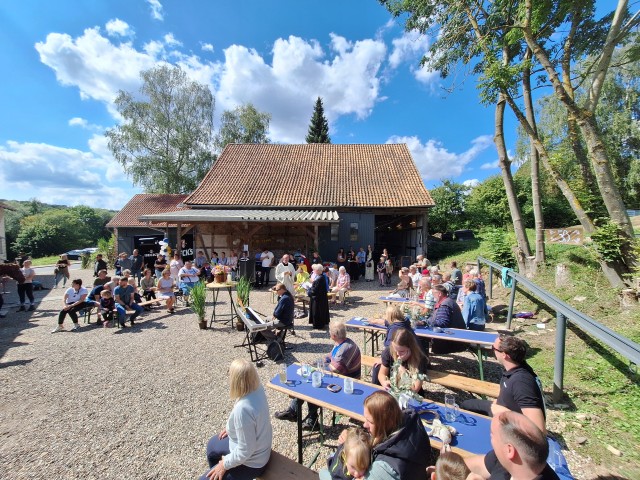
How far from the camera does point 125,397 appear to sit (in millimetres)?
4141

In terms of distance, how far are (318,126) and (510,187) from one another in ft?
89.1

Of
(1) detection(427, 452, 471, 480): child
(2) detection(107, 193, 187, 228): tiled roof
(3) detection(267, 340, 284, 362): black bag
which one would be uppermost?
(2) detection(107, 193, 187, 228): tiled roof

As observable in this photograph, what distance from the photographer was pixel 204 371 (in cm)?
486

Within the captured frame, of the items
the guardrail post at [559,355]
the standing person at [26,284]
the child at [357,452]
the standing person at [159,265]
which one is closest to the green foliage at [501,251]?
the guardrail post at [559,355]

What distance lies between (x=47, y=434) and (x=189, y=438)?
1675 millimetres

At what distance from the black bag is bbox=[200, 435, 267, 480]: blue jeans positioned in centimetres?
260

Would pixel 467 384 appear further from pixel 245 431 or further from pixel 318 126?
pixel 318 126

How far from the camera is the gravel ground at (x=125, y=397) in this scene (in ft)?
9.86

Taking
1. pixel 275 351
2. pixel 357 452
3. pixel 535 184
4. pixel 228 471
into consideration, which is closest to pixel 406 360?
pixel 357 452

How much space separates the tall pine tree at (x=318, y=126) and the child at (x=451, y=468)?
33451mm

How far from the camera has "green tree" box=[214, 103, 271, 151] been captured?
26.5m

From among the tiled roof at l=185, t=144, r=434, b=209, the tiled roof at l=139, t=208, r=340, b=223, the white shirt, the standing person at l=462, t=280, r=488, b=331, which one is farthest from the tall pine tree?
the standing person at l=462, t=280, r=488, b=331

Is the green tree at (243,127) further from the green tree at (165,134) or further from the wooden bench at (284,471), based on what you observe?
the wooden bench at (284,471)

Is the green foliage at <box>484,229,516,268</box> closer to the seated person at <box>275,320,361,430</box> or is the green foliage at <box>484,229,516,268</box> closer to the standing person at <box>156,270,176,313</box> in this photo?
the seated person at <box>275,320,361,430</box>
